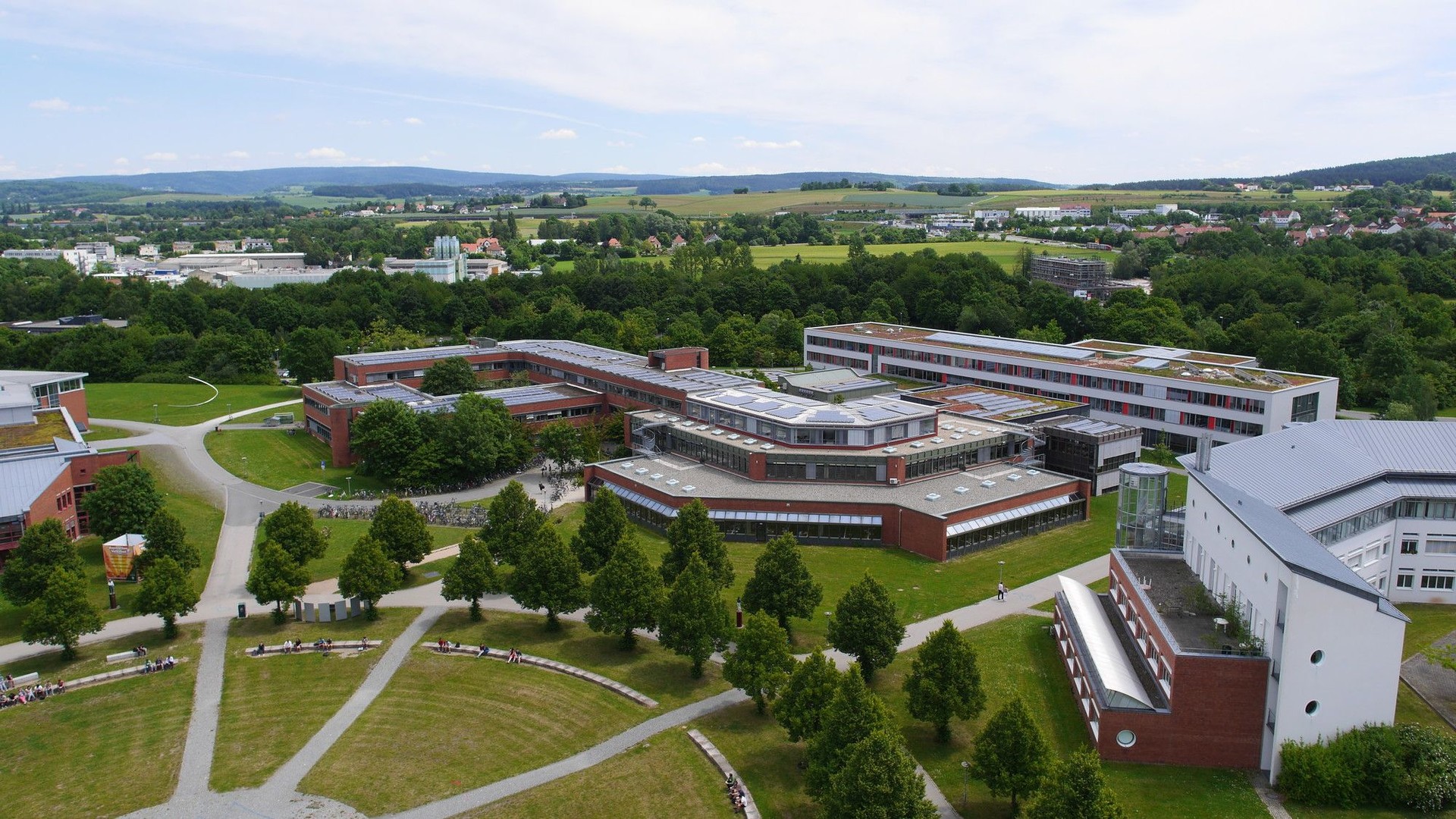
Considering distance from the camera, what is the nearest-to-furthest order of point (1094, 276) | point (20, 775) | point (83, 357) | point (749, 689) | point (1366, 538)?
point (20, 775), point (749, 689), point (1366, 538), point (83, 357), point (1094, 276)

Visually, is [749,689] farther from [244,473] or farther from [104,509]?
[244,473]

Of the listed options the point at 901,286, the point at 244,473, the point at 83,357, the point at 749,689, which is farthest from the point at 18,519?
the point at 901,286

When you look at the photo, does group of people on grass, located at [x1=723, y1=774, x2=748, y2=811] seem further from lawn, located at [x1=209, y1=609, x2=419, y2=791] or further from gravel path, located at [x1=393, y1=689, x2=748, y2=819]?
lawn, located at [x1=209, y1=609, x2=419, y2=791]

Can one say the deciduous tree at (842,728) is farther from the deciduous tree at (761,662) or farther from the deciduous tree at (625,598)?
the deciduous tree at (625,598)

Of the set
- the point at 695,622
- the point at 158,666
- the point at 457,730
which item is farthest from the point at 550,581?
the point at 158,666

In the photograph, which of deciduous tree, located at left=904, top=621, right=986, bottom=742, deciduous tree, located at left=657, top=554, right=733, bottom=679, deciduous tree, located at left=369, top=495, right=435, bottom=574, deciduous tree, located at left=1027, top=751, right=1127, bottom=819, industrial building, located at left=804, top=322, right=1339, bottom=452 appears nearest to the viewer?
deciduous tree, located at left=1027, top=751, right=1127, bottom=819

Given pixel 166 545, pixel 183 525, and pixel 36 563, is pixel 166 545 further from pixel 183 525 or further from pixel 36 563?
pixel 183 525

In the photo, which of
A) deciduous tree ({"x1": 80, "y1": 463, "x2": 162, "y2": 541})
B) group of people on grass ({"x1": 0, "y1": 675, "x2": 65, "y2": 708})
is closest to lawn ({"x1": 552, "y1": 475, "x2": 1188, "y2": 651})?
deciduous tree ({"x1": 80, "y1": 463, "x2": 162, "y2": 541})
